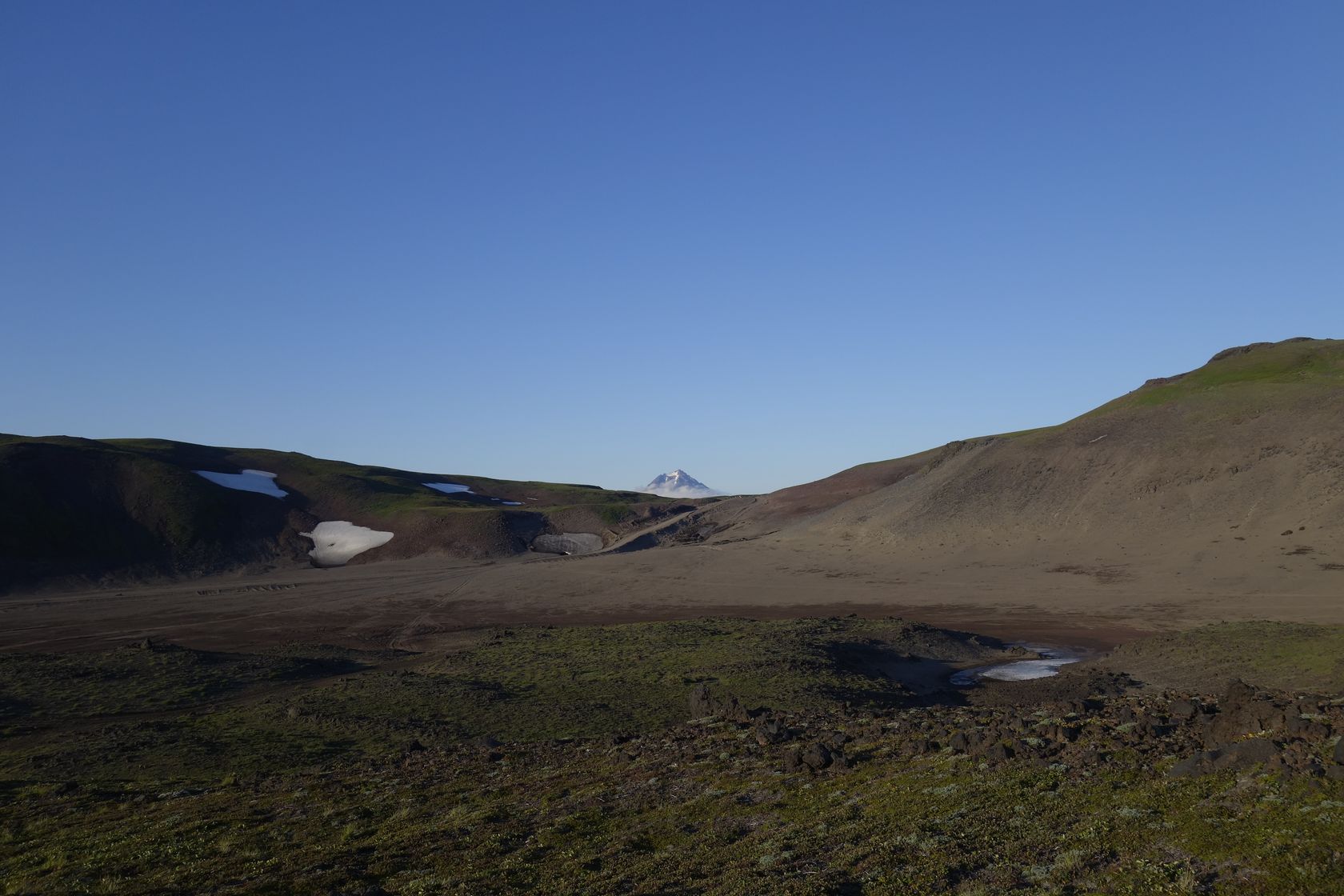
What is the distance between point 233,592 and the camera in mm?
62281

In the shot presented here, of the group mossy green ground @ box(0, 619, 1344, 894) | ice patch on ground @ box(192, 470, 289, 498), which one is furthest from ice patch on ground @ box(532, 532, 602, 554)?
mossy green ground @ box(0, 619, 1344, 894)

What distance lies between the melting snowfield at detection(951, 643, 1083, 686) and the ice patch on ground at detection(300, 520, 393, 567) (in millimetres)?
62160

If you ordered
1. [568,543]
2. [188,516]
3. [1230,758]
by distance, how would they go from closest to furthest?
[1230,758] < [188,516] < [568,543]

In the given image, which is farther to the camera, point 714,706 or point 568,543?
point 568,543

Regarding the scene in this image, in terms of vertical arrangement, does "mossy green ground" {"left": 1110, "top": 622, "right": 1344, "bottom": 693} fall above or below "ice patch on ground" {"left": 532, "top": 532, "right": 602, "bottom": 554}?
below

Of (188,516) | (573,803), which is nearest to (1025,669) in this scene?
(573,803)

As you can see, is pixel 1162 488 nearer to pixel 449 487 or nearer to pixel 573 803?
pixel 573 803

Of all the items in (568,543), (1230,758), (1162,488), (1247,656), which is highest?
(1162,488)

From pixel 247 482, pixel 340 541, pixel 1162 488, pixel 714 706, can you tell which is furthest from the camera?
pixel 247 482

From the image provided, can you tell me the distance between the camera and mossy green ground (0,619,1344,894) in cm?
998

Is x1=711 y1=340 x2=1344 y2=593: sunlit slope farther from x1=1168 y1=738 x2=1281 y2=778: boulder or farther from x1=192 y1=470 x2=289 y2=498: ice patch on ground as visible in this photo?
x1=192 y1=470 x2=289 y2=498: ice patch on ground

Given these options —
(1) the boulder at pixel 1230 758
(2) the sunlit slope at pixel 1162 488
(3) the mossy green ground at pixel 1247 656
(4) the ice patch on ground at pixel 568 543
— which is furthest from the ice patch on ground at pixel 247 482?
(1) the boulder at pixel 1230 758

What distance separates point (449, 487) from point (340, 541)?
121 ft

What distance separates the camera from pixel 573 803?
14977mm
